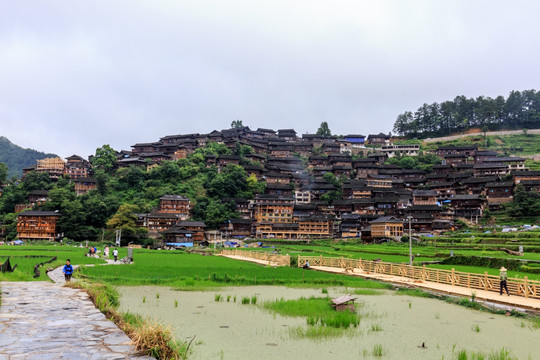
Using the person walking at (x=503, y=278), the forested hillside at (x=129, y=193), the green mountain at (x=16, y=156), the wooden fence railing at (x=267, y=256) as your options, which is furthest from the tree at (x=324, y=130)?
the green mountain at (x=16, y=156)

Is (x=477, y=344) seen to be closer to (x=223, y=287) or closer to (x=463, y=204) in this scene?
(x=223, y=287)

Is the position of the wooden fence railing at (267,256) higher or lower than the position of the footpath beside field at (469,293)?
lower

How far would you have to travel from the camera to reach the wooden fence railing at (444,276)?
1707 cm

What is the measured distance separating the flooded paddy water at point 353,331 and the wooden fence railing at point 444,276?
3.43 metres

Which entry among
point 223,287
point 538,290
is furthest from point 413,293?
point 223,287

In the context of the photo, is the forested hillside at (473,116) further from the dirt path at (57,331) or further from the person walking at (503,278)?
the dirt path at (57,331)

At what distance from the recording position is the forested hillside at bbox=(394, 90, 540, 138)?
118 meters

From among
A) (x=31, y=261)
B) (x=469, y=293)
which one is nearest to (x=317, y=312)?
(x=469, y=293)

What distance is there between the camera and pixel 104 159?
95.9 meters

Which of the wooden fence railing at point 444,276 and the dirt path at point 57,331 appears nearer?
the dirt path at point 57,331

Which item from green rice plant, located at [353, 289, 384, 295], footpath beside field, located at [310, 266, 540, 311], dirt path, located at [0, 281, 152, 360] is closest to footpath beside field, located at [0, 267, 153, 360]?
dirt path, located at [0, 281, 152, 360]

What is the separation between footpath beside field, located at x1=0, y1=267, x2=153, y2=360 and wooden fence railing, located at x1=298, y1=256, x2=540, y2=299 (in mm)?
16448

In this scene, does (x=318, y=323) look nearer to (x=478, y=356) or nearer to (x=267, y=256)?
(x=478, y=356)

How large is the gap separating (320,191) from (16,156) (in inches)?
6389
